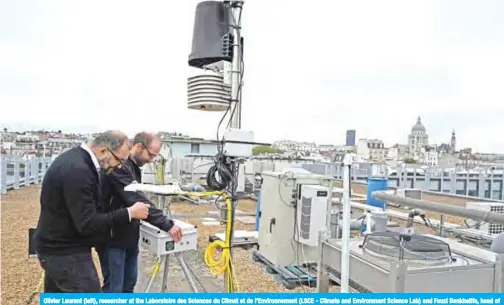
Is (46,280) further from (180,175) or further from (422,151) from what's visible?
(422,151)

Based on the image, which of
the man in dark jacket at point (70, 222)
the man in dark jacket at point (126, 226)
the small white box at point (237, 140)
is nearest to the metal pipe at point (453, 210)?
the small white box at point (237, 140)

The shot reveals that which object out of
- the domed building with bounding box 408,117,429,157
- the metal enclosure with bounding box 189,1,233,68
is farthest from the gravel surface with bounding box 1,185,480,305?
the domed building with bounding box 408,117,429,157

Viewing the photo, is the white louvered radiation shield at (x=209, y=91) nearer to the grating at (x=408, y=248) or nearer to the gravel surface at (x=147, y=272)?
the grating at (x=408, y=248)

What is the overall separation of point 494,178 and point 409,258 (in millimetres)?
13789

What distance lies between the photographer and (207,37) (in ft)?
10.7

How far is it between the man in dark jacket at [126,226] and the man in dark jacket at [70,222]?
0.53 meters

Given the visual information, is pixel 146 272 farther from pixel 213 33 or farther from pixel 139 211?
pixel 213 33

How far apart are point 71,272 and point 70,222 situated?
0.28 m

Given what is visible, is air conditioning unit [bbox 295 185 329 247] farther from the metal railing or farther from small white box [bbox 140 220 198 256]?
the metal railing

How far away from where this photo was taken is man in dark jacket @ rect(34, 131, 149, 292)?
89.9 inches

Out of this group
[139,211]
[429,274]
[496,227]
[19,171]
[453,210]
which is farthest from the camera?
[19,171]

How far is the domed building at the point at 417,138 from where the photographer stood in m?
64.6

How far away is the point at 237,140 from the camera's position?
3.25m

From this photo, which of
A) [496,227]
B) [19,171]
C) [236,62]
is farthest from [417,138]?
[236,62]
